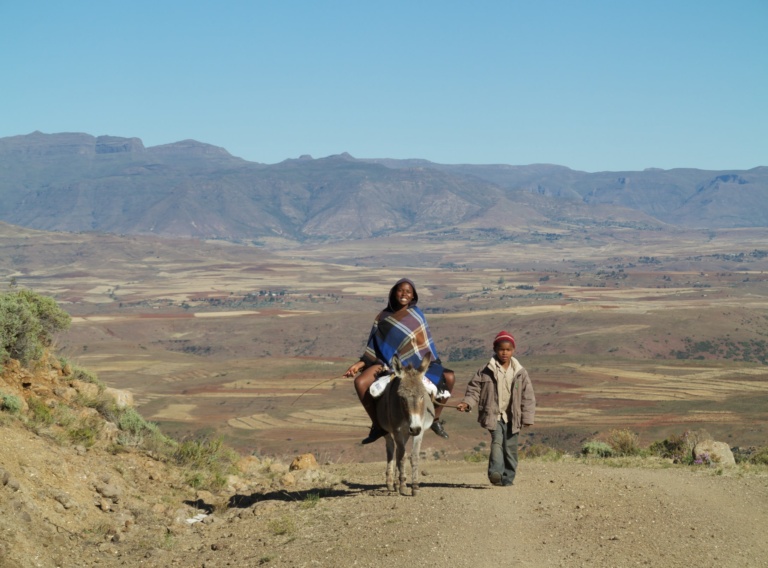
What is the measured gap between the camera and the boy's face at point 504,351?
11578mm

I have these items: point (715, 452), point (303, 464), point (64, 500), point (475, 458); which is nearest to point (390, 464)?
point (64, 500)

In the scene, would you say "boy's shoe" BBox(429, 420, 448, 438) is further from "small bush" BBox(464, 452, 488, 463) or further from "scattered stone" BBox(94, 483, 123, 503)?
"small bush" BBox(464, 452, 488, 463)

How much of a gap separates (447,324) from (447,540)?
102m

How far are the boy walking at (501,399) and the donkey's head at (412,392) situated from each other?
2.54ft

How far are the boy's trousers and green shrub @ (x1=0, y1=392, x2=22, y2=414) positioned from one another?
638 centimetres

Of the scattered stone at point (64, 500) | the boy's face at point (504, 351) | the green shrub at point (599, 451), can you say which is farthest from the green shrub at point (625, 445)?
the scattered stone at point (64, 500)

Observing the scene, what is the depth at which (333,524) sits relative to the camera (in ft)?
33.8

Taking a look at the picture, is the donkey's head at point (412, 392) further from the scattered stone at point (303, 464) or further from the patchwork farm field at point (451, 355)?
the patchwork farm field at point (451, 355)

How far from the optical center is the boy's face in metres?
11.6

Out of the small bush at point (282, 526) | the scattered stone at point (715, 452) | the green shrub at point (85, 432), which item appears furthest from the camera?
the scattered stone at point (715, 452)

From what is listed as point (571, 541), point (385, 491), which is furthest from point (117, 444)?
point (571, 541)

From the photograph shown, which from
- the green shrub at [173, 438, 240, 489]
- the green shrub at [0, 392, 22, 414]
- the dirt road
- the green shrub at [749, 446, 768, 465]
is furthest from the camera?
the green shrub at [749, 446, 768, 465]

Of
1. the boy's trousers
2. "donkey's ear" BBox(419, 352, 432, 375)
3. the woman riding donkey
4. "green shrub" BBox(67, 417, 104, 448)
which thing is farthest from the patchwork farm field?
the boy's trousers

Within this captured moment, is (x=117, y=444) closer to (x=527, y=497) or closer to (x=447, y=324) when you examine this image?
(x=527, y=497)
